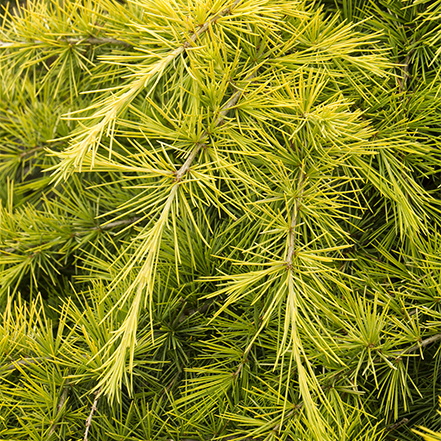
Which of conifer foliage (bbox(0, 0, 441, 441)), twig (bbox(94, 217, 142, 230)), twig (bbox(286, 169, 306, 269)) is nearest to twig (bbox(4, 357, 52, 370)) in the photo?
conifer foliage (bbox(0, 0, 441, 441))

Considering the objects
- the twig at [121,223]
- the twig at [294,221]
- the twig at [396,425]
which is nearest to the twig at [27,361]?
the twig at [121,223]

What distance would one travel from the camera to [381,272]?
556mm

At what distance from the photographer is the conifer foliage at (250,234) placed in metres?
0.43

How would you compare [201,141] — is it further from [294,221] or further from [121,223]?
[121,223]

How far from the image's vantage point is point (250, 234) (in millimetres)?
540

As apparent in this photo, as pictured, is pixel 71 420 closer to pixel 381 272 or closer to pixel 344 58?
pixel 381 272

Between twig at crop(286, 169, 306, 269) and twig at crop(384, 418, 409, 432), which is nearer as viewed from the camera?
twig at crop(286, 169, 306, 269)

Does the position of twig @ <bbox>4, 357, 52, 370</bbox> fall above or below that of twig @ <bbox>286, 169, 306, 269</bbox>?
below

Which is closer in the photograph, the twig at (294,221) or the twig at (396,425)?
the twig at (294,221)

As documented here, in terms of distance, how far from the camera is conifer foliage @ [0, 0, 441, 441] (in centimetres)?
43

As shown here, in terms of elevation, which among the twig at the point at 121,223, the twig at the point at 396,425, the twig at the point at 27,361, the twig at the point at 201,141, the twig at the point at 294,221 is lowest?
the twig at the point at 396,425

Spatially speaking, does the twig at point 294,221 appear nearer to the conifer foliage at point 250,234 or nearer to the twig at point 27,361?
the conifer foliage at point 250,234

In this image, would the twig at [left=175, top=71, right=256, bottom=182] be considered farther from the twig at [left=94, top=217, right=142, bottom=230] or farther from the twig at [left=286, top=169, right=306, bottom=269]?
the twig at [left=94, top=217, right=142, bottom=230]

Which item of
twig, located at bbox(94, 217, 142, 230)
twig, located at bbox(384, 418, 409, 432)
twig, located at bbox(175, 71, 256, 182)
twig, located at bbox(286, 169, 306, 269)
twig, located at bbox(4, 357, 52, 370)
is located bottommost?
twig, located at bbox(384, 418, 409, 432)
